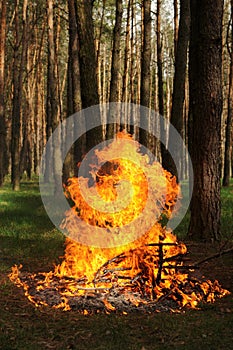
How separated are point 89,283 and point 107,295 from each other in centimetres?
40

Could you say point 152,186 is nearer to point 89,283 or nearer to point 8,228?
point 89,283

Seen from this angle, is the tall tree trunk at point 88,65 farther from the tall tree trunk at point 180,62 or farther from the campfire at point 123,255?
the tall tree trunk at point 180,62

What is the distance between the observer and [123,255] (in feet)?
25.0

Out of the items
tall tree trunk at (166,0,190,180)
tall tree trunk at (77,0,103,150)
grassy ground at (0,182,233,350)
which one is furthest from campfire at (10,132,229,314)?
tall tree trunk at (166,0,190,180)

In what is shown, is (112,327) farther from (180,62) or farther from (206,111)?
(180,62)

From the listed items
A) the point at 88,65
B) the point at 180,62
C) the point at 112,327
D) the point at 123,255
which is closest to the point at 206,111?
the point at 88,65

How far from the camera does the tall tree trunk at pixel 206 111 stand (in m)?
10.4

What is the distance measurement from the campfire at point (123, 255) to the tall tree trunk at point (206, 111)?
8.21ft

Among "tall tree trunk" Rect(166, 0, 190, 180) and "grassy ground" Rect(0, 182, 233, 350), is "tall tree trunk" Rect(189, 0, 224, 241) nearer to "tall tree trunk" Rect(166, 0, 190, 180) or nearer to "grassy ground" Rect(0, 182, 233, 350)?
"grassy ground" Rect(0, 182, 233, 350)

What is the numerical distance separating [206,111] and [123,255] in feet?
12.9

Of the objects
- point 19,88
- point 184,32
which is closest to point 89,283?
point 184,32

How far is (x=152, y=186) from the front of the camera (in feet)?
26.3

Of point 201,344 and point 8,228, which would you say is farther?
point 8,228

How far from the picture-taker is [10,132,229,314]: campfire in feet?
23.5
